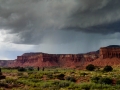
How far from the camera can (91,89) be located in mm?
26625

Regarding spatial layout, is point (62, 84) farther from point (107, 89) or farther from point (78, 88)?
point (107, 89)

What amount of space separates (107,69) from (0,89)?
5172cm

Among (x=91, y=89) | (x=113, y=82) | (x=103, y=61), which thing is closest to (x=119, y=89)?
(x=91, y=89)

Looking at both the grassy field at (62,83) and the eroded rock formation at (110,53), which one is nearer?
the grassy field at (62,83)

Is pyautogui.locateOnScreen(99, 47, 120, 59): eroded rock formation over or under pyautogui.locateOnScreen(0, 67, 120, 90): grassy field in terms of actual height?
over

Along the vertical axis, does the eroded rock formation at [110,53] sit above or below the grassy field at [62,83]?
above

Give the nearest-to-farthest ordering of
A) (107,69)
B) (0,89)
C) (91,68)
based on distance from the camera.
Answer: (0,89)
(107,69)
(91,68)

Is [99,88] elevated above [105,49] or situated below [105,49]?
below

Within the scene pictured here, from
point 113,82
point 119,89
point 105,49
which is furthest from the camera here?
point 105,49

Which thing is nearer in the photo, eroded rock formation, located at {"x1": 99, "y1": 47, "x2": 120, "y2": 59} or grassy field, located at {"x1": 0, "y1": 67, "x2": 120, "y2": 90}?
grassy field, located at {"x1": 0, "y1": 67, "x2": 120, "y2": 90}

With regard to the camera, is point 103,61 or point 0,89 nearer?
point 0,89

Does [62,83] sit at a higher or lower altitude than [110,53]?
lower

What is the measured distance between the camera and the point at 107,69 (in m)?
72.6

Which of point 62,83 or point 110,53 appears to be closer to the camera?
point 62,83
